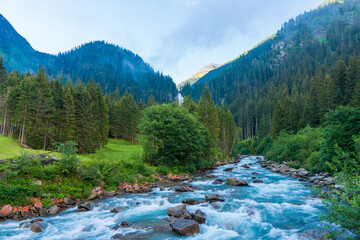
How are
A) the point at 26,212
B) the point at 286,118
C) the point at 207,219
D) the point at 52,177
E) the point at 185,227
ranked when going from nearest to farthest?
the point at 185,227
the point at 207,219
the point at 26,212
the point at 52,177
the point at 286,118

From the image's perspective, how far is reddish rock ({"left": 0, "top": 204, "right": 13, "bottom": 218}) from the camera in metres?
13.0

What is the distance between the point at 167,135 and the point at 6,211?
23619mm

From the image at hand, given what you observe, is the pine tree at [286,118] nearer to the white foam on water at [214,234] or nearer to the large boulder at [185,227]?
the white foam on water at [214,234]

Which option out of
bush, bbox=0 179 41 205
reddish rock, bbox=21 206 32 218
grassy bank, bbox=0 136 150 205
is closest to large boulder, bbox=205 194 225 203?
grassy bank, bbox=0 136 150 205

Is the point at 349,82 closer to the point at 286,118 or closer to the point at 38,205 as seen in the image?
the point at 286,118

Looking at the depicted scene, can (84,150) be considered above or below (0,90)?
below

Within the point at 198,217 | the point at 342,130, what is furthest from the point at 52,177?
the point at 342,130

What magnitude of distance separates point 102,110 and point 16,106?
708 inches

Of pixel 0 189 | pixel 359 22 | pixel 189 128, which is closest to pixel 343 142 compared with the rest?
pixel 189 128

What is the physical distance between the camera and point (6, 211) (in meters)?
13.2

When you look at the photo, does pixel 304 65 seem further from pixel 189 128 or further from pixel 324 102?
pixel 189 128

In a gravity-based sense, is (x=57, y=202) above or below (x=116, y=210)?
above

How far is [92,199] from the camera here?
1798 cm

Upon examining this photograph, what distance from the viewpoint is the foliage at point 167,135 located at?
108 ft
